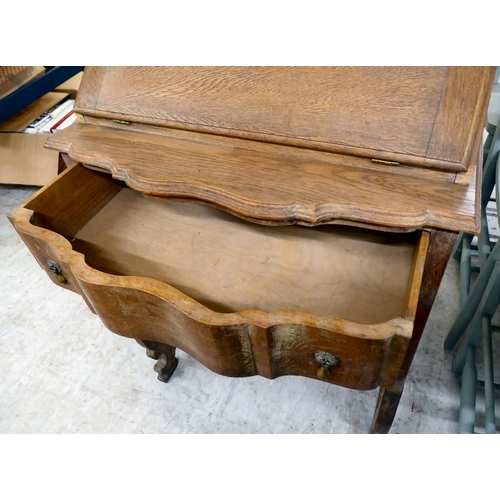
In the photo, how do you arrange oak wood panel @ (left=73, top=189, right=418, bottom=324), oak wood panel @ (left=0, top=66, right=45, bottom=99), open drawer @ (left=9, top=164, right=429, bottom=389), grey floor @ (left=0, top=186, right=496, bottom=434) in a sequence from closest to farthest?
open drawer @ (left=9, top=164, right=429, bottom=389) → oak wood panel @ (left=73, top=189, right=418, bottom=324) → grey floor @ (left=0, top=186, right=496, bottom=434) → oak wood panel @ (left=0, top=66, right=45, bottom=99)

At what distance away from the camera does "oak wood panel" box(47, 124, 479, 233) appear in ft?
2.20

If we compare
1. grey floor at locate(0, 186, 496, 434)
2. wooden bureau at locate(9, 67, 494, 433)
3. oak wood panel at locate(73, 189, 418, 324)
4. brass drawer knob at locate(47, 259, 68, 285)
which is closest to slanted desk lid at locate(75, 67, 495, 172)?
wooden bureau at locate(9, 67, 494, 433)

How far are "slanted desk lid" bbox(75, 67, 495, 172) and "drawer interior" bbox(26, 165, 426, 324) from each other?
0.22 meters

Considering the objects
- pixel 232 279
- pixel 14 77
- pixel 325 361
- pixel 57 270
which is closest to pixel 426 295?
pixel 325 361

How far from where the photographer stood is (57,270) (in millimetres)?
847

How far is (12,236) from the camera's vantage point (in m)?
1.80

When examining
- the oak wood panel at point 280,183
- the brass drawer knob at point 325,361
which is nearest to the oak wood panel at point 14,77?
the oak wood panel at point 280,183

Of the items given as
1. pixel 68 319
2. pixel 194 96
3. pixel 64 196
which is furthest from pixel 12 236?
pixel 194 96

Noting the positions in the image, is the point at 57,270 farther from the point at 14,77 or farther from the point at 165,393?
the point at 14,77

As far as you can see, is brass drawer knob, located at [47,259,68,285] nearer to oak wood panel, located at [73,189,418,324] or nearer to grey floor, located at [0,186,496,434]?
oak wood panel, located at [73,189,418,324]

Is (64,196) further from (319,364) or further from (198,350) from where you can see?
(319,364)

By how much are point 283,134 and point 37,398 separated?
111 cm

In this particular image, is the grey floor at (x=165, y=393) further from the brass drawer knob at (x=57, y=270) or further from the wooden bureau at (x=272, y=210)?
the brass drawer knob at (x=57, y=270)

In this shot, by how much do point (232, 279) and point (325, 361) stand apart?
0.93ft
